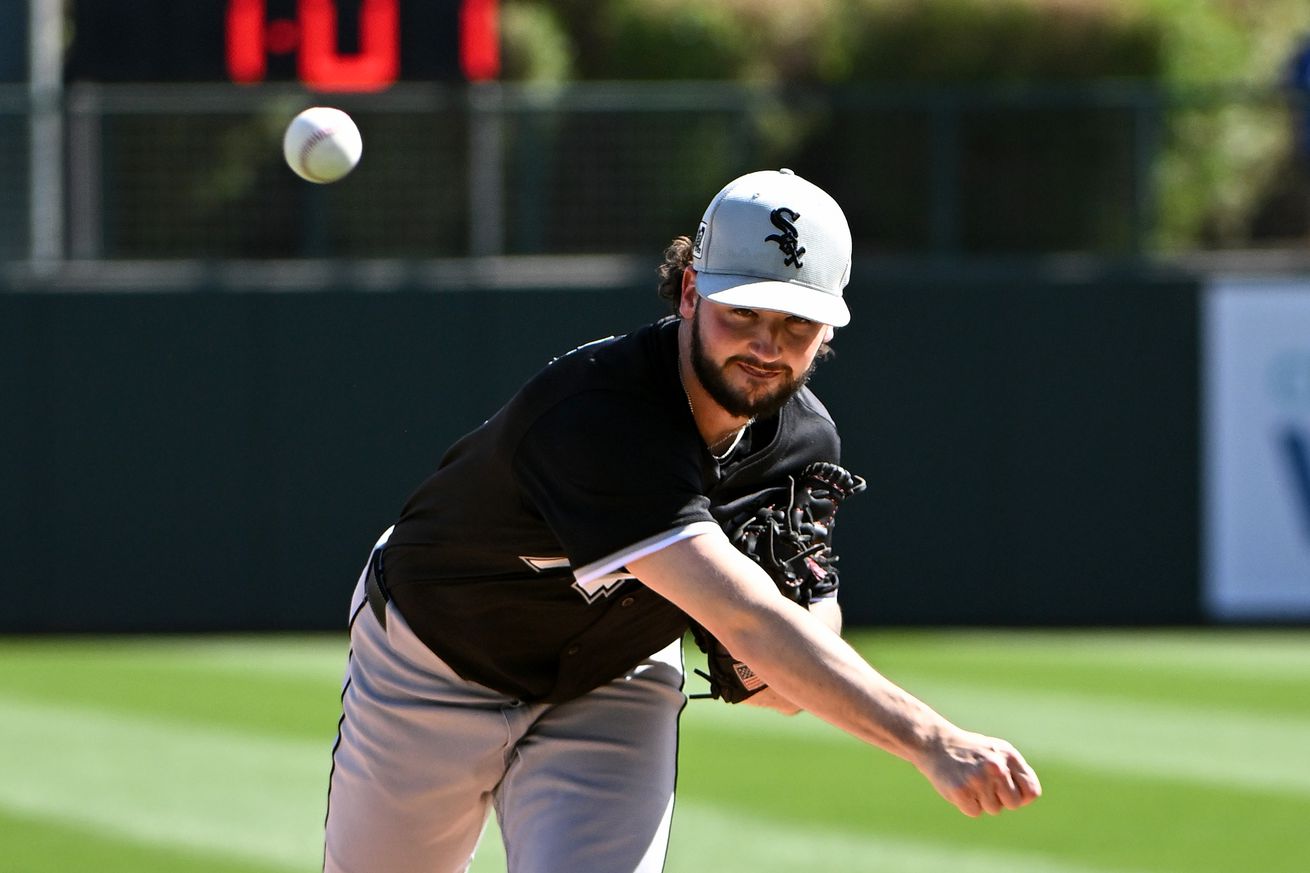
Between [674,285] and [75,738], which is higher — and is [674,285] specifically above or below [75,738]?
above

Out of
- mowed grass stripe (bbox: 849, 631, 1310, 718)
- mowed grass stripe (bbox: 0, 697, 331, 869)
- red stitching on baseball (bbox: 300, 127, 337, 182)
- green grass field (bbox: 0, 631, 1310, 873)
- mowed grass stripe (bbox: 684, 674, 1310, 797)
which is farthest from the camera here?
A: mowed grass stripe (bbox: 849, 631, 1310, 718)

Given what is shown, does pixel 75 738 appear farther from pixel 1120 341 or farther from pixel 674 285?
pixel 1120 341

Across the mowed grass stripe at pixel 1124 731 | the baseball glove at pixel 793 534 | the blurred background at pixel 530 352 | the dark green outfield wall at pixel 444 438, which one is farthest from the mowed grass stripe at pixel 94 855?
the dark green outfield wall at pixel 444 438

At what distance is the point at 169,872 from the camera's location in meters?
6.71

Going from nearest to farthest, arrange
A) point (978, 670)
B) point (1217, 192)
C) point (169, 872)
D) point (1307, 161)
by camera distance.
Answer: point (169, 872)
point (978, 670)
point (1307, 161)
point (1217, 192)

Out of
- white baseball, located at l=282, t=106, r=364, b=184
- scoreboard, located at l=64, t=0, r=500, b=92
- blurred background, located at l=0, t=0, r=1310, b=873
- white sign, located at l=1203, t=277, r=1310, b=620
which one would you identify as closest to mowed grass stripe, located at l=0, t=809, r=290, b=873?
white baseball, located at l=282, t=106, r=364, b=184

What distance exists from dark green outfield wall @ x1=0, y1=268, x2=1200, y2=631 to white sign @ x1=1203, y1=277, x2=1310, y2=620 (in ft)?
0.52

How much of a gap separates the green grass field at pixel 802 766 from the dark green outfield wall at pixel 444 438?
0.64 meters

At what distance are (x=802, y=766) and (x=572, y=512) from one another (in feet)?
16.2

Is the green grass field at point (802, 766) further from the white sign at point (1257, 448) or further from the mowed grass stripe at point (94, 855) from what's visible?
the white sign at point (1257, 448)

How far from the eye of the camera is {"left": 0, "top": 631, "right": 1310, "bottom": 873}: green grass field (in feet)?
23.1

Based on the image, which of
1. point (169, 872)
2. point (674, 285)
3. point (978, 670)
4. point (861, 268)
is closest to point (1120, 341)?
point (861, 268)

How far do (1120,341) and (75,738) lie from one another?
23.0 feet

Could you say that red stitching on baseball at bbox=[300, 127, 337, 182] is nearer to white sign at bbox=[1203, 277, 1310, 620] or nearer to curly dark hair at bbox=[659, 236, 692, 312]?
curly dark hair at bbox=[659, 236, 692, 312]
